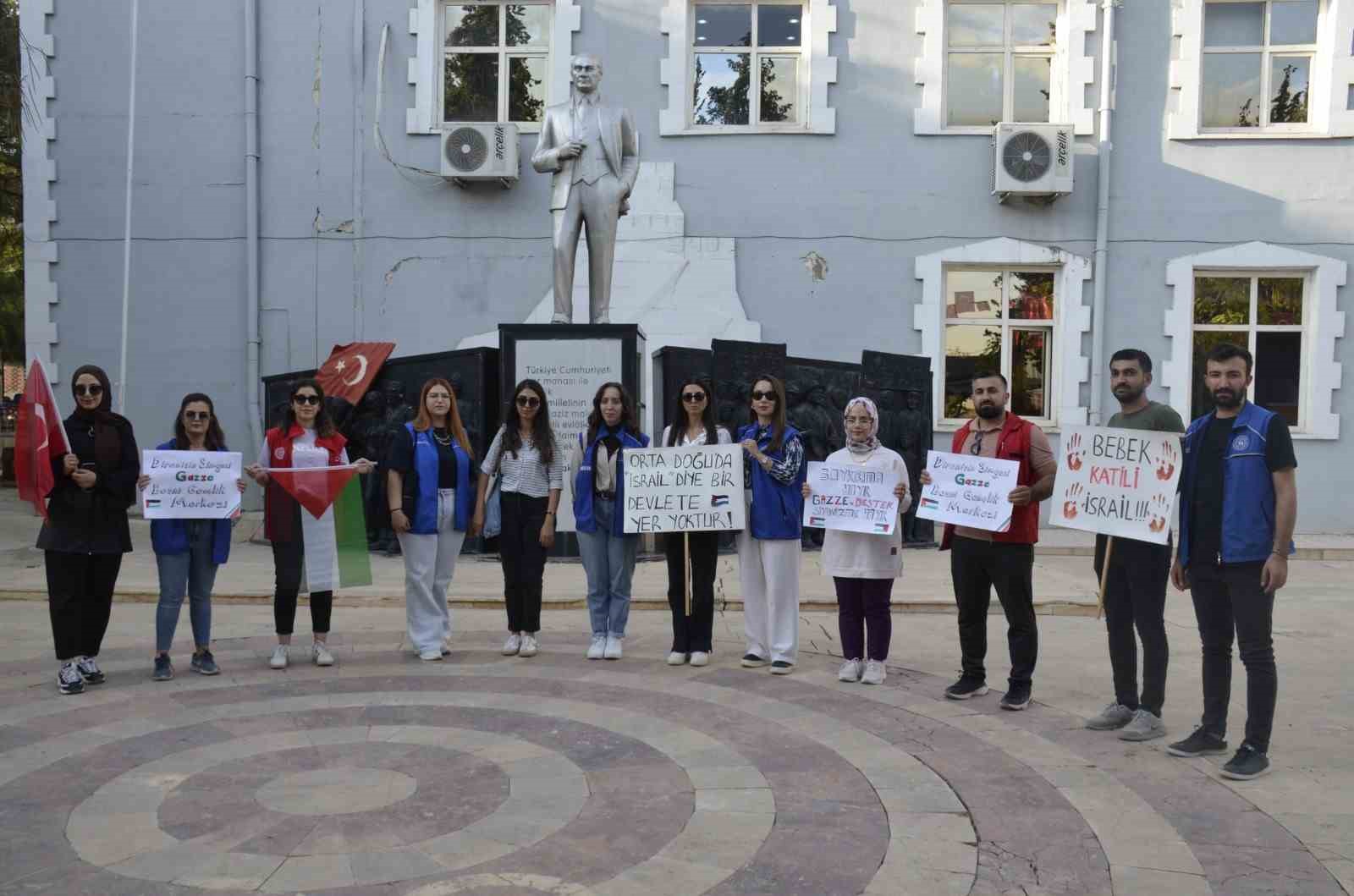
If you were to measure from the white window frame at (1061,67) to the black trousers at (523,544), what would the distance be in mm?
8720

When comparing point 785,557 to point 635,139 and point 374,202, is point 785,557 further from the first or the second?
point 374,202

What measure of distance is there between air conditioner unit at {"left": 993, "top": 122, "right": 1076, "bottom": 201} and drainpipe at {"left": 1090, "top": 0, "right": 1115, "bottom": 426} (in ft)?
1.83

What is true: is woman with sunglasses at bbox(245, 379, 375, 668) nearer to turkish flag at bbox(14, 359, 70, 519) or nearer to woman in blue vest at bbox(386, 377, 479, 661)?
woman in blue vest at bbox(386, 377, 479, 661)

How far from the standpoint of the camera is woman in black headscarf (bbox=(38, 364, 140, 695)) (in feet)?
19.6

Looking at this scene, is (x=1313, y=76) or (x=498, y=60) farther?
(x=498, y=60)

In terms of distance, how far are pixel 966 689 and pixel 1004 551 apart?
2.72 ft

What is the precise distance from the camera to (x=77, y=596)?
6090 millimetres

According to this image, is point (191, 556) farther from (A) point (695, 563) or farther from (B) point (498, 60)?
(B) point (498, 60)

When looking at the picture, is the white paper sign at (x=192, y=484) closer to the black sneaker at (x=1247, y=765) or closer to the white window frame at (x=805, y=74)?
the black sneaker at (x=1247, y=765)

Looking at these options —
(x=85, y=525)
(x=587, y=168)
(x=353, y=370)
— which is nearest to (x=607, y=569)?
(x=85, y=525)

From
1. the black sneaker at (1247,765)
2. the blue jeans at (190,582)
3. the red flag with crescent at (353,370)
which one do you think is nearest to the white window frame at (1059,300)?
the red flag with crescent at (353,370)

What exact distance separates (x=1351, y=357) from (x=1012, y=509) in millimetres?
10053

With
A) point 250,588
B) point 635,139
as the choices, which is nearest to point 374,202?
point 635,139

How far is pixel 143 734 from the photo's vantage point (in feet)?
17.0
